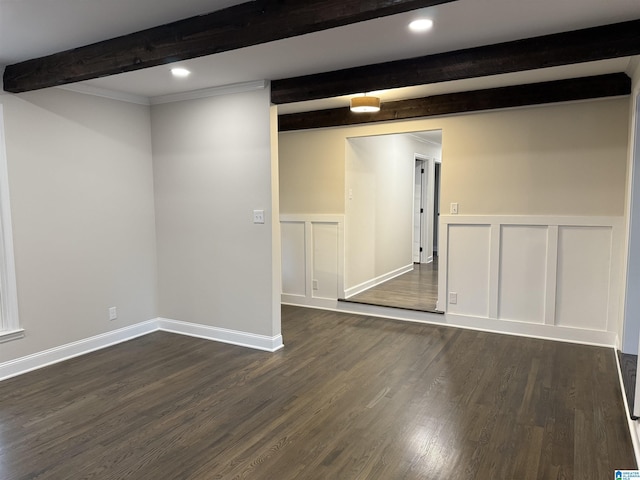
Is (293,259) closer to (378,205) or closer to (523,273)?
(378,205)

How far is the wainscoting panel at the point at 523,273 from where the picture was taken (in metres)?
4.18

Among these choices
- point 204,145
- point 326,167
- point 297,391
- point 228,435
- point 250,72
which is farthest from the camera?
point 326,167

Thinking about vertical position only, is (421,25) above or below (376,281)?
above

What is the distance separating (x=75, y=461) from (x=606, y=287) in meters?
4.27

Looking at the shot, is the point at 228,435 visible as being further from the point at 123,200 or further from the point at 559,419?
the point at 123,200

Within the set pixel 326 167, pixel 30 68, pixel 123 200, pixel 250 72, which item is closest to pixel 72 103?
pixel 30 68

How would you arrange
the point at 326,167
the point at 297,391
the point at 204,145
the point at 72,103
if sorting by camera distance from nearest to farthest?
the point at 297,391, the point at 72,103, the point at 204,145, the point at 326,167

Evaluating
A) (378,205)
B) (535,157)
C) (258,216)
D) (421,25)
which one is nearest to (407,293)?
(378,205)

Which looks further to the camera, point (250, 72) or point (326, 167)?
point (326, 167)

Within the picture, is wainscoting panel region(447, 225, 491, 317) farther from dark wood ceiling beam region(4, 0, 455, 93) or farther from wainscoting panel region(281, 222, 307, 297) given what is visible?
dark wood ceiling beam region(4, 0, 455, 93)

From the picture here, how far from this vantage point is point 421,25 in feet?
8.34

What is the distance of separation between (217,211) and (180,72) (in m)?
1.26

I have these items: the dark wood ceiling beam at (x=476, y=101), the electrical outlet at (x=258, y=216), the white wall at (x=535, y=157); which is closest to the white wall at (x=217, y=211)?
the electrical outlet at (x=258, y=216)

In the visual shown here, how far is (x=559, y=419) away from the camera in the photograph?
2680 mm
